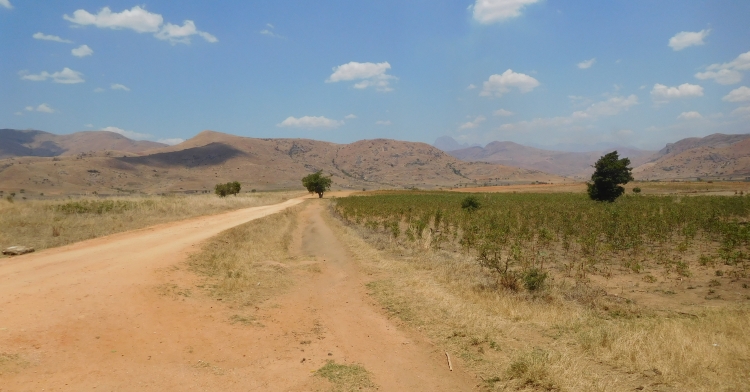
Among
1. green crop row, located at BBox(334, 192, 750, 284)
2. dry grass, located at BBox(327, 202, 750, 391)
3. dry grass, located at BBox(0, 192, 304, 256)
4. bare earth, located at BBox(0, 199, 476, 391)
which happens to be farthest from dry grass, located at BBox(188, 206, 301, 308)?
green crop row, located at BBox(334, 192, 750, 284)

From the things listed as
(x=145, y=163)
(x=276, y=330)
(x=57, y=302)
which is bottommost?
(x=276, y=330)

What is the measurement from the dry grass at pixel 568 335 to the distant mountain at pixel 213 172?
108 m

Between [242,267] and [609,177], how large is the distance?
137 feet

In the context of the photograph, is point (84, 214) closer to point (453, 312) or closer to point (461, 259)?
point (461, 259)

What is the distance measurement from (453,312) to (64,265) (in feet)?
35.2

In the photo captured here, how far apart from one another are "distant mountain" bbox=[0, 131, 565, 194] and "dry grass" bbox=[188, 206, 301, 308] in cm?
9764

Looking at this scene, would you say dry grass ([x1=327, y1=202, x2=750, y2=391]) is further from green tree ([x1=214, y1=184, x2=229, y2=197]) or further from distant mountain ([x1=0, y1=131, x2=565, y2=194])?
distant mountain ([x1=0, y1=131, x2=565, y2=194])

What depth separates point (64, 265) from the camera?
10.5m

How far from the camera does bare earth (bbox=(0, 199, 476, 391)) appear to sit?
5.52m

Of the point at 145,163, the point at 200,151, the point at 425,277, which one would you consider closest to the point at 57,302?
the point at 425,277

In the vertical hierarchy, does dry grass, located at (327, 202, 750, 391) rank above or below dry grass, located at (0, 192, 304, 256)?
below

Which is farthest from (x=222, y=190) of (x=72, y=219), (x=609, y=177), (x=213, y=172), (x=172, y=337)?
(x=213, y=172)

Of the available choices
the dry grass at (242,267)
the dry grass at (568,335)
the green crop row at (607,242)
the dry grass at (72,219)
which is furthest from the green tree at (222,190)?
the dry grass at (568,335)

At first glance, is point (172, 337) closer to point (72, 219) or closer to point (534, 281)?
point (534, 281)
